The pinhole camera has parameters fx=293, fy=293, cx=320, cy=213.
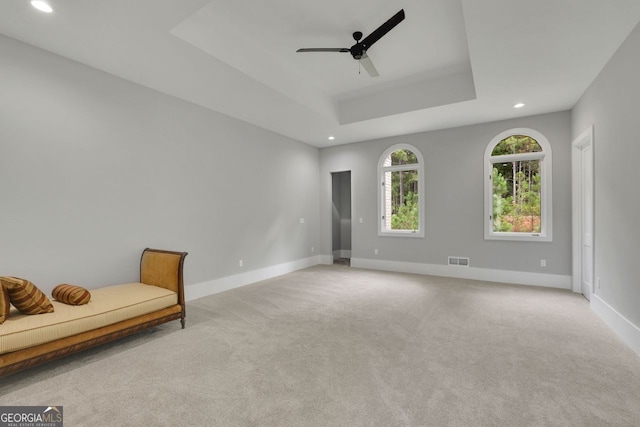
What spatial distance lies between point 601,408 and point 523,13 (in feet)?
10.0

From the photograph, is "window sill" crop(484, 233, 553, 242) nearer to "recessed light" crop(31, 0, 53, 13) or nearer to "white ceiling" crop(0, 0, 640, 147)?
"white ceiling" crop(0, 0, 640, 147)

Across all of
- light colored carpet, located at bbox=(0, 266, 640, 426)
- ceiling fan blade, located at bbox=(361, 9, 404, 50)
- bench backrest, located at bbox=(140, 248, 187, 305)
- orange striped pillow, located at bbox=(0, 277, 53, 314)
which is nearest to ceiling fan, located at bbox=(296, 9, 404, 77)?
ceiling fan blade, located at bbox=(361, 9, 404, 50)

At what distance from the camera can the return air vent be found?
5662 millimetres

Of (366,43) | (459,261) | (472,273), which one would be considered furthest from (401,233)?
(366,43)

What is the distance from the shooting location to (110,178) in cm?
354

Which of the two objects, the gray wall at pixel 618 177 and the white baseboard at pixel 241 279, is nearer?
the gray wall at pixel 618 177

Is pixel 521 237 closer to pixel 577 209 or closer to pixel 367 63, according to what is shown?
pixel 577 209

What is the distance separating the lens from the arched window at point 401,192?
6.19m

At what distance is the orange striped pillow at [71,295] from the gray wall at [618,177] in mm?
5088

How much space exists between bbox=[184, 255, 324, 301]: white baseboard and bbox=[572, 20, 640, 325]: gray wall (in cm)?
494

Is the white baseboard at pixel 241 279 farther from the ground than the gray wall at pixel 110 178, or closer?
closer

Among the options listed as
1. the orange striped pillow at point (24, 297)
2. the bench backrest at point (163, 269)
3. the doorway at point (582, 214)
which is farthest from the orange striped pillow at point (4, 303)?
the doorway at point (582, 214)

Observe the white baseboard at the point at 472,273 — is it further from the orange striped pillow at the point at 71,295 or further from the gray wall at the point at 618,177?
the orange striped pillow at the point at 71,295

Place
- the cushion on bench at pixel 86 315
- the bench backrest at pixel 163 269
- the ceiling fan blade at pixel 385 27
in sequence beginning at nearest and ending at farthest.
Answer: the cushion on bench at pixel 86 315
the ceiling fan blade at pixel 385 27
the bench backrest at pixel 163 269
